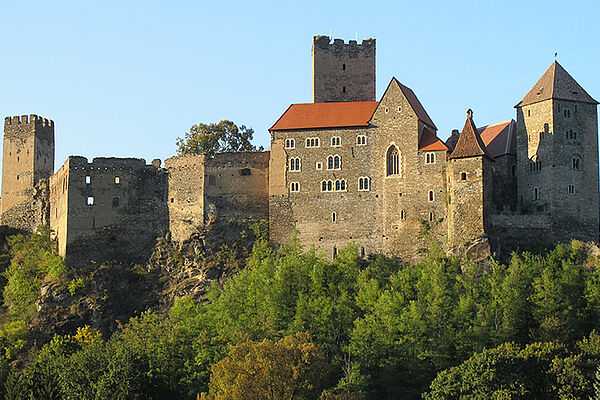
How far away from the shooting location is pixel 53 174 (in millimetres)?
91688

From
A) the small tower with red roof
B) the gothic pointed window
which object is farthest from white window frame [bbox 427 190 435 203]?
the gothic pointed window

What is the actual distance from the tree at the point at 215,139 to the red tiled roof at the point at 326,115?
7860 mm

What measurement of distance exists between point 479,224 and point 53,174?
34857 mm

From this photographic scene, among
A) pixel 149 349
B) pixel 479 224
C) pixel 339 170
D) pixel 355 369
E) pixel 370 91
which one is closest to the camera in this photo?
pixel 355 369

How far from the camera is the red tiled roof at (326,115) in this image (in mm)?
84125

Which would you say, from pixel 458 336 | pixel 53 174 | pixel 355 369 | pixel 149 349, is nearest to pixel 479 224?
pixel 458 336

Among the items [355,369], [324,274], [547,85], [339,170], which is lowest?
[355,369]

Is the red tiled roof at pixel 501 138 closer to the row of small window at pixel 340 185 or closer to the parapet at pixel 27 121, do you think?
the row of small window at pixel 340 185

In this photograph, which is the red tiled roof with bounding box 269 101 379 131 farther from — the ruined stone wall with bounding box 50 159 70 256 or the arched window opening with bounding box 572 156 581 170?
the ruined stone wall with bounding box 50 159 70 256

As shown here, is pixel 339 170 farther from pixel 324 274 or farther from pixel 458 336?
pixel 458 336

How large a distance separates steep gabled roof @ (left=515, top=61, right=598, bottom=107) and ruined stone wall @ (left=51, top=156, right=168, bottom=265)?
1082 inches

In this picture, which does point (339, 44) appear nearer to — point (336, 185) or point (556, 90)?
point (336, 185)

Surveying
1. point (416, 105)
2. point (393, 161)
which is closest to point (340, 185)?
point (393, 161)

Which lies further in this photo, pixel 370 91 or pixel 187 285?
pixel 370 91
